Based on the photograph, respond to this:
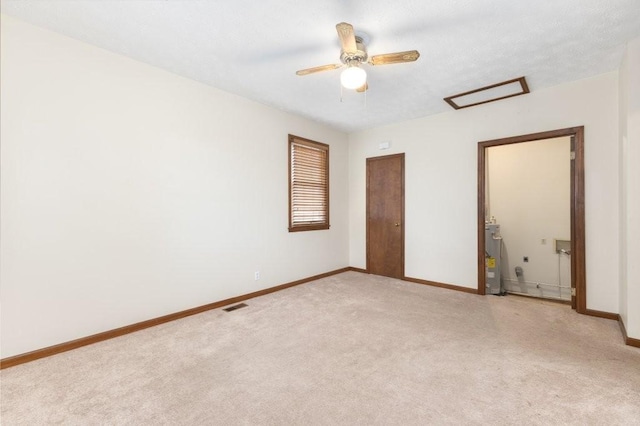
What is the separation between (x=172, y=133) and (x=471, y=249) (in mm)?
4352

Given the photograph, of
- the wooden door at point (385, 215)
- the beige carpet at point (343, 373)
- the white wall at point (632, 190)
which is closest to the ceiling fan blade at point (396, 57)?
the white wall at point (632, 190)

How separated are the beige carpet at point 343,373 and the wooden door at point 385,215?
1796 millimetres

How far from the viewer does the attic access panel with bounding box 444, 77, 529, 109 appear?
3389 mm

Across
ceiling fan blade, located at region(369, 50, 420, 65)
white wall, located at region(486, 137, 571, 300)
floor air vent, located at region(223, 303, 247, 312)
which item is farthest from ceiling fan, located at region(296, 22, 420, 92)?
white wall, located at region(486, 137, 571, 300)

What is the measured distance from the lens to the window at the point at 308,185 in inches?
181

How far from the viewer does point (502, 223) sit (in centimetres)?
527

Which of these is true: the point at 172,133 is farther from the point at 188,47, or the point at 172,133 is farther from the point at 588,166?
the point at 588,166

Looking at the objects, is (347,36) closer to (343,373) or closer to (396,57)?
(396,57)

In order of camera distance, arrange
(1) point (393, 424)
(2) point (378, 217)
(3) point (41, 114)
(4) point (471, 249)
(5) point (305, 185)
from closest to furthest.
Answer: (1) point (393, 424)
(3) point (41, 114)
(4) point (471, 249)
(5) point (305, 185)
(2) point (378, 217)

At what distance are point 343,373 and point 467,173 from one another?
136 inches

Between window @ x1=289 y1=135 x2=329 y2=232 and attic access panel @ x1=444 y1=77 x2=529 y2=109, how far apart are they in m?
2.23

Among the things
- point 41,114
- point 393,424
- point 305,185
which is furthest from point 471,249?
point 41,114

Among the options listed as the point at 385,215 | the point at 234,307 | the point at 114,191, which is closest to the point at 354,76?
the point at 114,191

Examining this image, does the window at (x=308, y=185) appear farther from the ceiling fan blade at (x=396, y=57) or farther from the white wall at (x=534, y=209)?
the white wall at (x=534, y=209)
